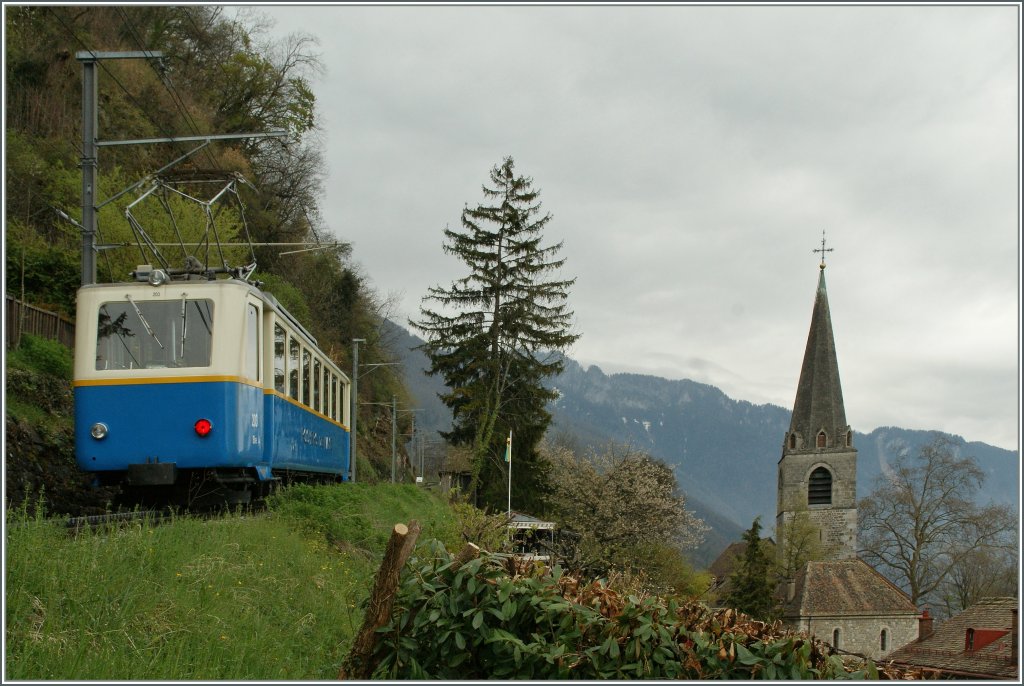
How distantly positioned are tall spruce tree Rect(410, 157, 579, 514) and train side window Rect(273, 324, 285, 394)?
2628 cm

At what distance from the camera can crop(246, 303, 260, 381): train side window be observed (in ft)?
45.5

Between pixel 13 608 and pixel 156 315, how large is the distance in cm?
712

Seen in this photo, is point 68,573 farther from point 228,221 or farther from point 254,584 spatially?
point 228,221

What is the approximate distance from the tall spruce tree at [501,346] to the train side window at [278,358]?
1035 inches

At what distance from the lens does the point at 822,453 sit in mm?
96375

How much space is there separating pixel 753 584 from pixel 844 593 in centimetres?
2820

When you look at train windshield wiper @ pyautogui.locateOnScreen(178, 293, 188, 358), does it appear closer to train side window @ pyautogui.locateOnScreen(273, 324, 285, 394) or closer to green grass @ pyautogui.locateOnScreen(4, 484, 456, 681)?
train side window @ pyautogui.locateOnScreen(273, 324, 285, 394)

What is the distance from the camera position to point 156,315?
13.5 meters

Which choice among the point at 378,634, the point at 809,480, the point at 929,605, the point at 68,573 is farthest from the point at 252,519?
the point at 809,480

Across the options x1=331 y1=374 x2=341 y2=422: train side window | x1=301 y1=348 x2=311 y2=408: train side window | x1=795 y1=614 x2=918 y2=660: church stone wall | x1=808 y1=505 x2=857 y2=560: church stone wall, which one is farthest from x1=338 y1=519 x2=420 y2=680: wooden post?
x1=808 y1=505 x2=857 y2=560: church stone wall

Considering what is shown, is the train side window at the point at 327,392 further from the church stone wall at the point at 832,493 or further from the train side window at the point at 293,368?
the church stone wall at the point at 832,493

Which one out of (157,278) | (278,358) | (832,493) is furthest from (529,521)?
(832,493)

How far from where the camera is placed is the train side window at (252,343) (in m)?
13.9

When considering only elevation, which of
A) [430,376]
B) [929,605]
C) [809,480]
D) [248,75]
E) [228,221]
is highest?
[248,75]
